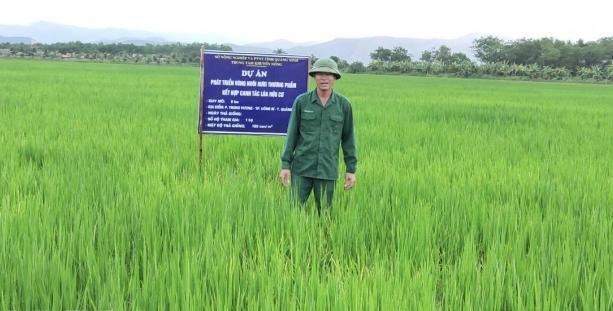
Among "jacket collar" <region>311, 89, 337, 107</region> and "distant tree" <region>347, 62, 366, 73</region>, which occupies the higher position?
"distant tree" <region>347, 62, 366, 73</region>

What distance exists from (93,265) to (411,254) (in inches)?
53.4

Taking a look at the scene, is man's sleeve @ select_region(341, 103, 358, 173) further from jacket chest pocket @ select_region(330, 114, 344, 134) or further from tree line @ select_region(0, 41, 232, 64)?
tree line @ select_region(0, 41, 232, 64)

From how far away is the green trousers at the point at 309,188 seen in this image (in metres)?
3.21

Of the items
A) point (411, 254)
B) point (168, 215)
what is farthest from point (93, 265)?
point (411, 254)

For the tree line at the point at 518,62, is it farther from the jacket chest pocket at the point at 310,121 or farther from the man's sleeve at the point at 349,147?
the jacket chest pocket at the point at 310,121

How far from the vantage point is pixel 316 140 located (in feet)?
10.3

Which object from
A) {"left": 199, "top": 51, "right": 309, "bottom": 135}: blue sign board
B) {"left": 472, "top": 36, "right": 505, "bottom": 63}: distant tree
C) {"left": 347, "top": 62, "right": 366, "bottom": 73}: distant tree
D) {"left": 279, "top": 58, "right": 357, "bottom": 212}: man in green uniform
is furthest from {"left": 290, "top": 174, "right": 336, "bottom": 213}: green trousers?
{"left": 472, "top": 36, "right": 505, "bottom": 63}: distant tree

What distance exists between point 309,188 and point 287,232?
2.71 feet

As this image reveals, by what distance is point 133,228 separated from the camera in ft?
8.14

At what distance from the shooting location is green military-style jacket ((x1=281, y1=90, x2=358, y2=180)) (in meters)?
3.12

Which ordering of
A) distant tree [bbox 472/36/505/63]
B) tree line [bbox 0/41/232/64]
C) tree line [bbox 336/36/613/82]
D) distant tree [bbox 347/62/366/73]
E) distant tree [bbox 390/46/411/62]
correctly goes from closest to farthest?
tree line [bbox 336/36/613/82]
distant tree [bbox 347/62/366/73]
tree line [bbox 0/41/232/64]
distant tree [bbox 472/36/505/63]
distant tree [bbox 390/46/411/62]

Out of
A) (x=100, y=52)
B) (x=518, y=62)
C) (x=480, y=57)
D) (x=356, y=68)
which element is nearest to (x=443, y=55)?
(x=480, y=57)

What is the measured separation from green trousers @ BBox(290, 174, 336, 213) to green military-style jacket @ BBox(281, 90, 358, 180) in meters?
0.07

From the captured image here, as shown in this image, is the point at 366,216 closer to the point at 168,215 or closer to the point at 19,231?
the point at 168,215
